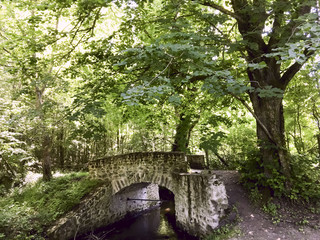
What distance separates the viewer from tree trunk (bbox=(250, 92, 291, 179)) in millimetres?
5875

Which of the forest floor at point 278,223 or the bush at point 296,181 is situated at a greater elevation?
the bush at point 296,181

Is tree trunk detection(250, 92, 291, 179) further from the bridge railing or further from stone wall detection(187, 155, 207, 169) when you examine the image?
stone wall detection(187, 155, 207, 169)

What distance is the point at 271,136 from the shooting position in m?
6.00

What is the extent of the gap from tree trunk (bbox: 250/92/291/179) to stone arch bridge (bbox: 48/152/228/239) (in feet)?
5.23

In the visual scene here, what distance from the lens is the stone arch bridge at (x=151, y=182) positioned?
654 centimetres

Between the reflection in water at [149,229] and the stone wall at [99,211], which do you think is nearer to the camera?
the stone wall at [99,211]

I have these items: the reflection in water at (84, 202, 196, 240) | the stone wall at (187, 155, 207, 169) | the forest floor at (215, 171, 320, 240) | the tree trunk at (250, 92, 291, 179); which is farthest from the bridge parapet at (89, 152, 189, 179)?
the stone wall at (187, 155, 207, 169)

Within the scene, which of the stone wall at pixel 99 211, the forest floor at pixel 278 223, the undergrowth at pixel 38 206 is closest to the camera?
the forest floor at pixel 278 223

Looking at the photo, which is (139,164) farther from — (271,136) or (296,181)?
(296,181)

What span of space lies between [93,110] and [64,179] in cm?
665

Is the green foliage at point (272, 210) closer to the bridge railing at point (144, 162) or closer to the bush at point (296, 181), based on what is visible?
the bush at point (296, 181)

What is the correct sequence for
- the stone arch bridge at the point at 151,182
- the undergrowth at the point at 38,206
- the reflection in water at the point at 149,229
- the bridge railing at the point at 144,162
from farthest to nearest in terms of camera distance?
the reflection in water at the point at 149,229 < the bridge railing at the point at 144,162 < the stone arch bridge at the point at 151,182 < the undergrowth at the point at 38,206

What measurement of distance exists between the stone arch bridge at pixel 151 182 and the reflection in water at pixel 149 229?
1.30 ft

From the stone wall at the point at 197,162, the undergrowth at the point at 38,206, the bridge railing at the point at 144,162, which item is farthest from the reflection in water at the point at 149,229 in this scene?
the stone wall at the point at 197,162
